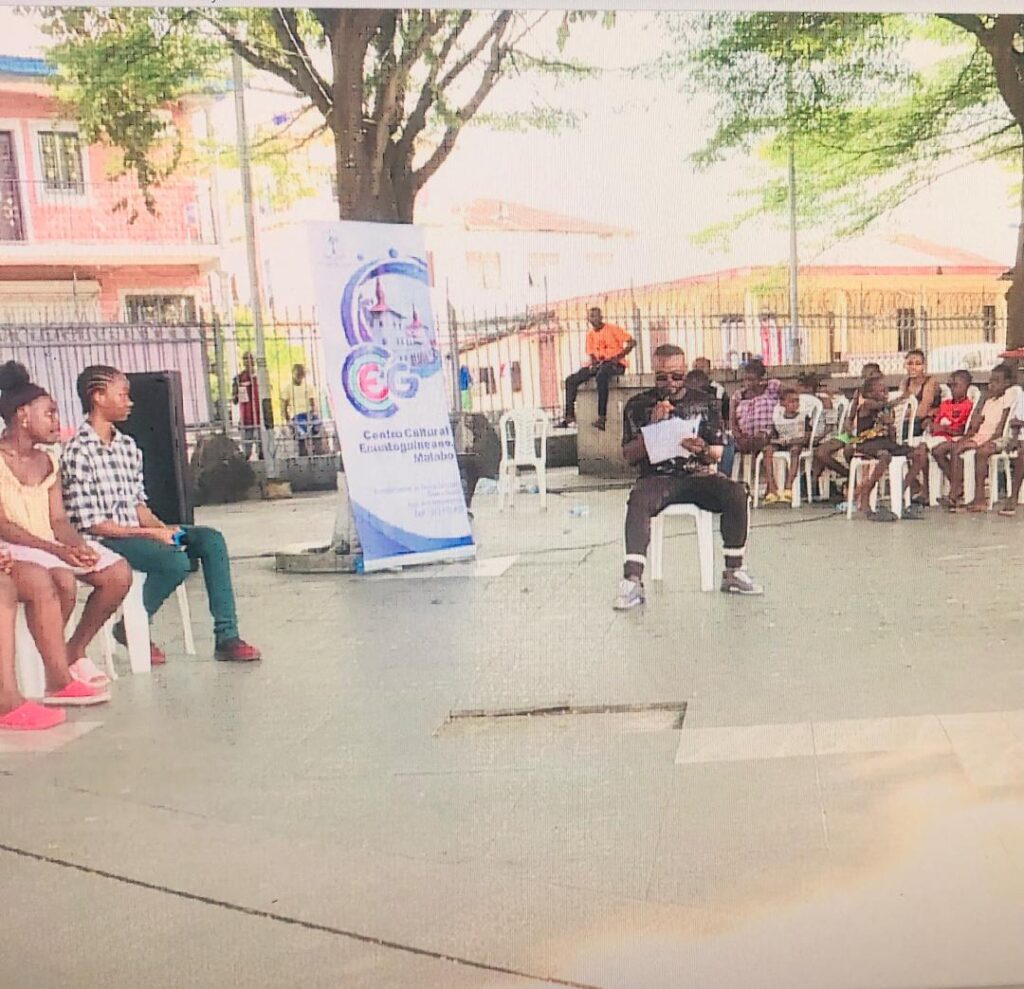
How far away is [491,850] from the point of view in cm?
205

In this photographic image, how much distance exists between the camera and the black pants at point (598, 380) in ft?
A: 7.38

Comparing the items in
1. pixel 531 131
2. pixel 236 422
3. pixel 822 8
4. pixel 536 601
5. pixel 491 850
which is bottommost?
pixel 491 850

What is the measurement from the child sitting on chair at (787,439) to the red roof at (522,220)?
51 cm

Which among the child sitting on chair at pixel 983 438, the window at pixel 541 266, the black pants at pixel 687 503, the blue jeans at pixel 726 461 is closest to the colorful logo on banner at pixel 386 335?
the window at pixel 541 266

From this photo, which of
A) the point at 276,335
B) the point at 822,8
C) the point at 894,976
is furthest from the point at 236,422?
the point at 894,976

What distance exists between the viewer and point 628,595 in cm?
229

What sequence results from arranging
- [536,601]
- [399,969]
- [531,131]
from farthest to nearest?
[536,601], [531,131], [399,969]

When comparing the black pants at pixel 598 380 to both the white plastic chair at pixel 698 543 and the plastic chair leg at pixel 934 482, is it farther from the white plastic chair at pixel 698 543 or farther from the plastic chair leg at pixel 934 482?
the plastic chair leg at pixel 934 482

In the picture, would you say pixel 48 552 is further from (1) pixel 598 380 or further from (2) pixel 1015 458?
(2) pixel 1015 458

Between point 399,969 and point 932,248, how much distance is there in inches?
71.2

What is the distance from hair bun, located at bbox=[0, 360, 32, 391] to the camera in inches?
83.0

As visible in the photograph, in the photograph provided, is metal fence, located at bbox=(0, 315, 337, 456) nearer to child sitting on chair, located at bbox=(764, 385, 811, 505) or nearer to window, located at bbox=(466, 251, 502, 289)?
window, located at bbox=(466, 251, 502, 289)

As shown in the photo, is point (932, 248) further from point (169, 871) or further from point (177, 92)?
point (169, 871)

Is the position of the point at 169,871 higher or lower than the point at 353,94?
lower
